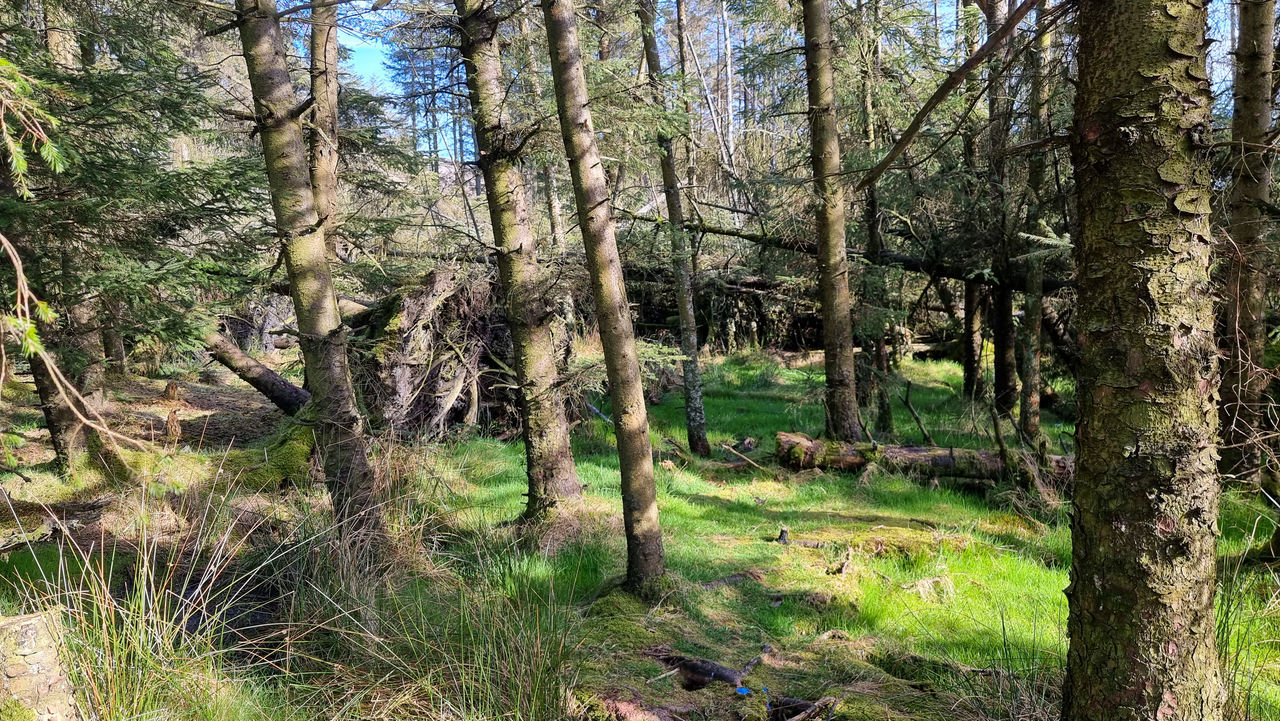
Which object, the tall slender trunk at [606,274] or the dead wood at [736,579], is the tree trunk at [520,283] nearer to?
the dead wood at [736,579]

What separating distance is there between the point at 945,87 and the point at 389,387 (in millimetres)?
7984

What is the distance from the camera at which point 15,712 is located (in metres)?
2.17

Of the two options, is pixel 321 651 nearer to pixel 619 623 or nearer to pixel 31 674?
pixel 31 674

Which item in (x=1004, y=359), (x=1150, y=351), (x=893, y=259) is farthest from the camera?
(x=1004, y=359)

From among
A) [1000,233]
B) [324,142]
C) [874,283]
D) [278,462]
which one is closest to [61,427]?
[278,462]

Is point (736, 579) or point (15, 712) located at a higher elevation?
point (15, 712)

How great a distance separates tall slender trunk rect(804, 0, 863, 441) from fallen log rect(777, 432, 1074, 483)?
0.28 m

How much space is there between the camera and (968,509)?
23.2 feet

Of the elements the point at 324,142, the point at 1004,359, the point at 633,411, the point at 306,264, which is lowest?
the point at 1004,359

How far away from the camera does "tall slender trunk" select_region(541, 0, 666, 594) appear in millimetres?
4125

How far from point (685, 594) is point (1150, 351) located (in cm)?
308

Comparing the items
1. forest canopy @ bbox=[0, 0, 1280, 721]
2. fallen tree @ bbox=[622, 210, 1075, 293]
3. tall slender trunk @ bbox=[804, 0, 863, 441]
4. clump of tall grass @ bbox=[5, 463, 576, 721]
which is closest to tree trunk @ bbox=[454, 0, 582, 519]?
forest canopy @ bbox=[0, 0, 1280, 721]

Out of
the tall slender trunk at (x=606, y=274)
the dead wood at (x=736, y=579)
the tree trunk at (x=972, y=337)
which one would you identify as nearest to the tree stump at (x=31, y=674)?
the tall slender trunk at (x=606, y=274)

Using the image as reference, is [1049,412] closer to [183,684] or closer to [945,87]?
[945,87]
